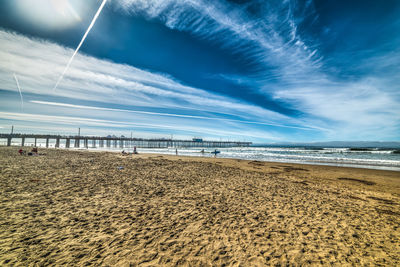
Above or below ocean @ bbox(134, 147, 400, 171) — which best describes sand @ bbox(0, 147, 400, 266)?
above

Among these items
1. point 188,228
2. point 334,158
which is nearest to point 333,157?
point 334,158

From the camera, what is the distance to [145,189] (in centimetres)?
759

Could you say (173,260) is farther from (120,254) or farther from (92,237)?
(92,237)

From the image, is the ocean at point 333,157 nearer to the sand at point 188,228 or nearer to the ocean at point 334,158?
the ocean at point 334,158

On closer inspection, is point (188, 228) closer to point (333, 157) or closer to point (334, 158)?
point (334, 158)

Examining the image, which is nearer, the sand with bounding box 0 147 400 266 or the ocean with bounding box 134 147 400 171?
A: the sand with bounding box 0 147 400 266

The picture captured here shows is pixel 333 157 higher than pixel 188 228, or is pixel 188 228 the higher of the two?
pixel 188 228

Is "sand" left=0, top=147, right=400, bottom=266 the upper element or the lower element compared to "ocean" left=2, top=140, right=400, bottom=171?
upper

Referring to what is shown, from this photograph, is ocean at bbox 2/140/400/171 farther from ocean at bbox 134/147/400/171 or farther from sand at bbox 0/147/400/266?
sand at bbox 0/147/400/266

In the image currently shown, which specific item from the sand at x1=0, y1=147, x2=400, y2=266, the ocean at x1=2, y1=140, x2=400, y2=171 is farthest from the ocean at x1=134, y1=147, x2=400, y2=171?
the sand at x1=0, y1=147, x2=400, y2=266

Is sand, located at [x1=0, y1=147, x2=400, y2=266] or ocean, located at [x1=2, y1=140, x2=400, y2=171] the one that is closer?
sand, located at [x1=0, y1=147, x2=400, y2=266]

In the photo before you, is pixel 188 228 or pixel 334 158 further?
pixel 334 158

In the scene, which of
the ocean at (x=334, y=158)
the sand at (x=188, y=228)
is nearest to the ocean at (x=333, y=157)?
the ocean at (x=334, y=158)

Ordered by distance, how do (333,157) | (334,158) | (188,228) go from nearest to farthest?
(188,228), (334,158), (333,157)
